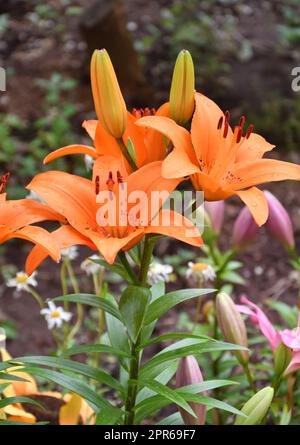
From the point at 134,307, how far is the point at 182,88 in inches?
13.0

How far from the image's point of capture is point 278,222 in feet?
5.17

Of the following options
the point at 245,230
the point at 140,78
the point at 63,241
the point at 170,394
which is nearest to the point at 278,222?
the point at 245,230

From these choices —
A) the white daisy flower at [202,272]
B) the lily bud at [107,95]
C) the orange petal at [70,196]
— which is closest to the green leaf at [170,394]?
Result: the orange petal at [70,196]

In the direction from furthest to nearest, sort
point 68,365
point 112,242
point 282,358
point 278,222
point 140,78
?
point 140,78 → point 278,222 → point 282,358 → point 68,365 → point 112,242

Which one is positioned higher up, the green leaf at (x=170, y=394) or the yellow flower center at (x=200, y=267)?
the yellow flower center at (x=200, y=267)

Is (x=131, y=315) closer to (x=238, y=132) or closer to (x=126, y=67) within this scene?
(x=238, y=132)

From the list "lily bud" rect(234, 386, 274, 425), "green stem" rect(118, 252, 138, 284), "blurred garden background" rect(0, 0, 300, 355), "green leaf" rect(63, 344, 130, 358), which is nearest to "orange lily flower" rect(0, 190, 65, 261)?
"green stem" rect(118, 252, 138, 284)

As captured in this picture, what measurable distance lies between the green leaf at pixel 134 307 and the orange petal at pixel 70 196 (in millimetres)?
120

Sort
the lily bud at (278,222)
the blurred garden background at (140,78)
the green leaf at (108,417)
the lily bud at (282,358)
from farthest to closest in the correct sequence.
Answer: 1. the blurred garden background at (140,78)
2. the lily bud at (278,222)
3. the lily bud at (282,358)
4. the green leaf at (108,417)

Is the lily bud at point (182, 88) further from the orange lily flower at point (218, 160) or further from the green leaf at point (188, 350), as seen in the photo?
the green leaf at point (188, 350)

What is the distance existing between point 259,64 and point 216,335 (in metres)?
1.90

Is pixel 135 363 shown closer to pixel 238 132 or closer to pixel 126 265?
pixel 126 265

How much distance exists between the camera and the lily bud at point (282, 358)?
1.36 meters
